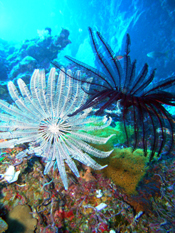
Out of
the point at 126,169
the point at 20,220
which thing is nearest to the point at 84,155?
the point at 126,169

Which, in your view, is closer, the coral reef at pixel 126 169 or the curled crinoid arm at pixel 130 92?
the curled crinoid arm at pixel 130 92

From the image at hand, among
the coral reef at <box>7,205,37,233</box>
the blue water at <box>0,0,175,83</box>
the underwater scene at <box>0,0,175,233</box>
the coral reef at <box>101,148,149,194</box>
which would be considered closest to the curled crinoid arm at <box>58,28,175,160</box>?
the underwater scene at <box>0,0,175,233</box>

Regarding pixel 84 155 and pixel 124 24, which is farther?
pixel 124 24

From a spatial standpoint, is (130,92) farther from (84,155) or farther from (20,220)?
(20,220)

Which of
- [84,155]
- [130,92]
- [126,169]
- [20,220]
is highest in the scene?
[130,92]

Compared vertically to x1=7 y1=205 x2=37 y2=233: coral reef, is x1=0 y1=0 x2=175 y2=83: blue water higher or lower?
higher

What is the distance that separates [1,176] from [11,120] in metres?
1.13

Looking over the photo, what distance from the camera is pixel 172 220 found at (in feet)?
6.77

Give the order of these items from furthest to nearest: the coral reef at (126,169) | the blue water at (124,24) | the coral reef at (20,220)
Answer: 1. the blue water at (124,24)
2. the coral reef at (126,169)
3. the coral reef at (20,220)

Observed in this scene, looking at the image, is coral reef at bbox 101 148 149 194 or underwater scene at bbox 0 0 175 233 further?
coral reef at bbox 101 148 149 194

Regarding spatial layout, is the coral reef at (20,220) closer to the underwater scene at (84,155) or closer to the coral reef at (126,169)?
the underwater scene at (84,155)

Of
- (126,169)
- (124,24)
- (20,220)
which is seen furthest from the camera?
(124,24)

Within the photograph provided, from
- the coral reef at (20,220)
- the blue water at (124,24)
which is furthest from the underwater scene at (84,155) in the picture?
the blue water at (124,24)

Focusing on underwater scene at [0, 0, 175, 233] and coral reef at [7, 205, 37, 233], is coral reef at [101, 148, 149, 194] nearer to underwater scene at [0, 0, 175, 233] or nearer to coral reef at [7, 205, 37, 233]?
underwater scene at [0, 0, 175, 233]
